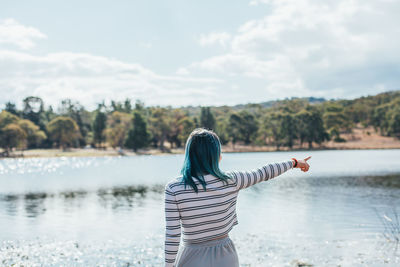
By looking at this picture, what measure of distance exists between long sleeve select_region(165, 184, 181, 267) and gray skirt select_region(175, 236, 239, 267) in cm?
7

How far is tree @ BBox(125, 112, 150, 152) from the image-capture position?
8044 cm

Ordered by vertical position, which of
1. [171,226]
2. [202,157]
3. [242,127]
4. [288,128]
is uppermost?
[242,127]

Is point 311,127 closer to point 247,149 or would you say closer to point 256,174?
point 247,149

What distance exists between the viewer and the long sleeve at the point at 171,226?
235cm

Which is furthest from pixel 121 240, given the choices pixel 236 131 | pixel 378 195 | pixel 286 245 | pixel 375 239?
pixel 236 131

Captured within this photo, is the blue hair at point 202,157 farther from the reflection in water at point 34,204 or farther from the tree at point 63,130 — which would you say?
the tree at point 63,130

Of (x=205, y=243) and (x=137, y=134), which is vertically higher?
(x=137, y=134)

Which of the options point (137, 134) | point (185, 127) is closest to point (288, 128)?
point (185, 127)

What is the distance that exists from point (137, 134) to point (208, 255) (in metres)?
79.3

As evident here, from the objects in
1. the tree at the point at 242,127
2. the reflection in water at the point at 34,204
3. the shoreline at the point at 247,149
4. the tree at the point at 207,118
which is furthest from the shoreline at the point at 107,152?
the reflection in water at the point at 34,204

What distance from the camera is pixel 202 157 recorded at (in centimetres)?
238

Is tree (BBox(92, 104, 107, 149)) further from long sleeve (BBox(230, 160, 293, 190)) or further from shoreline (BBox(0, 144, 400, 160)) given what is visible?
long sleeve (BBox(230, 160, 293, 190))

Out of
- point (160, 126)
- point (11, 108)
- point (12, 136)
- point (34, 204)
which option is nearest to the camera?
point (34, 204)

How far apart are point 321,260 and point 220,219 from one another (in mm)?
6786
